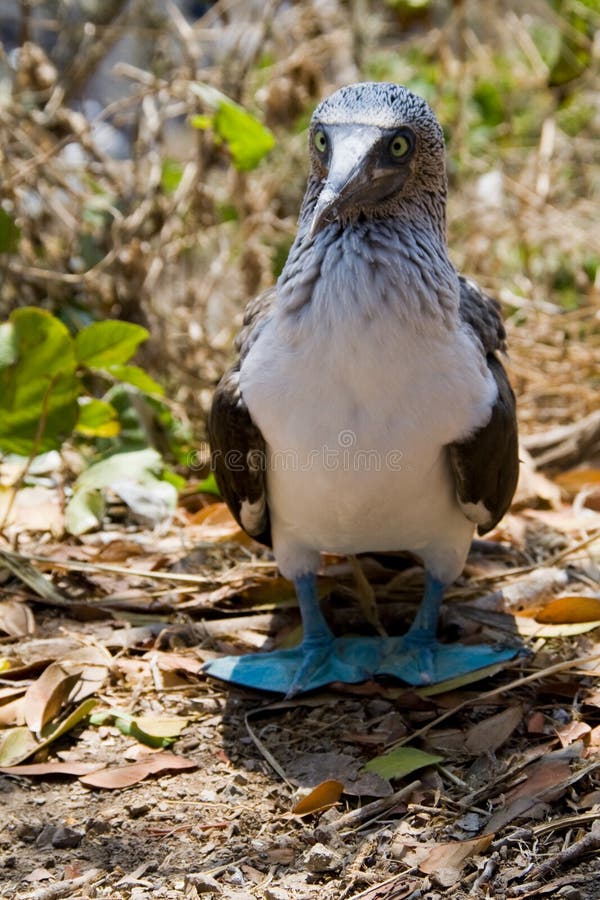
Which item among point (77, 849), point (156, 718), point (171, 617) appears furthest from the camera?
point (171, 617)

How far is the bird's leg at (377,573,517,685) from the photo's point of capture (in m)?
3.48

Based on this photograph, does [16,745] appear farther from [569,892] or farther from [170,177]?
[170,177]

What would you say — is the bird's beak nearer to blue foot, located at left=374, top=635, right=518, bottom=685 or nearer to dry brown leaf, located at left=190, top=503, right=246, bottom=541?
blue foot, located at left=374, top=635, right=518, bottom=685

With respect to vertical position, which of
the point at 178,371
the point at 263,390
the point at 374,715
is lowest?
the point at 374,715

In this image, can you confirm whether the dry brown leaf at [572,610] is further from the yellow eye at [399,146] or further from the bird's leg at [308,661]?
the yellow eye at [399,146]

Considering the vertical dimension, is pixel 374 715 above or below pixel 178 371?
below

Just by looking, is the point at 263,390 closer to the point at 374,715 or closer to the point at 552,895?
the point at 374,715

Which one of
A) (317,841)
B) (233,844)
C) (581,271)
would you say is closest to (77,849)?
(233,844)

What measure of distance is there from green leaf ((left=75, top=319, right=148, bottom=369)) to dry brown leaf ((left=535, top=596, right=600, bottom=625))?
2.00 metres

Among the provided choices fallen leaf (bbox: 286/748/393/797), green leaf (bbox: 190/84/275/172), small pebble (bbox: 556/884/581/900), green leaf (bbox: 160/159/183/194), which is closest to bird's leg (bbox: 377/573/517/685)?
fallen leaf (bbox: 286/748/393/797)

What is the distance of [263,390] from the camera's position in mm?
3184

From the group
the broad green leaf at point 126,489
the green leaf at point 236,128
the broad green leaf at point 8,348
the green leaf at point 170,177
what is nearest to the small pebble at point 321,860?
the broad green leaf at point 126,489

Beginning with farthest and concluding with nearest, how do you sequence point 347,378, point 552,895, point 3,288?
point 3,288
point 347,378
point 552,895

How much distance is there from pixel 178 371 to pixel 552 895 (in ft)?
12.5
